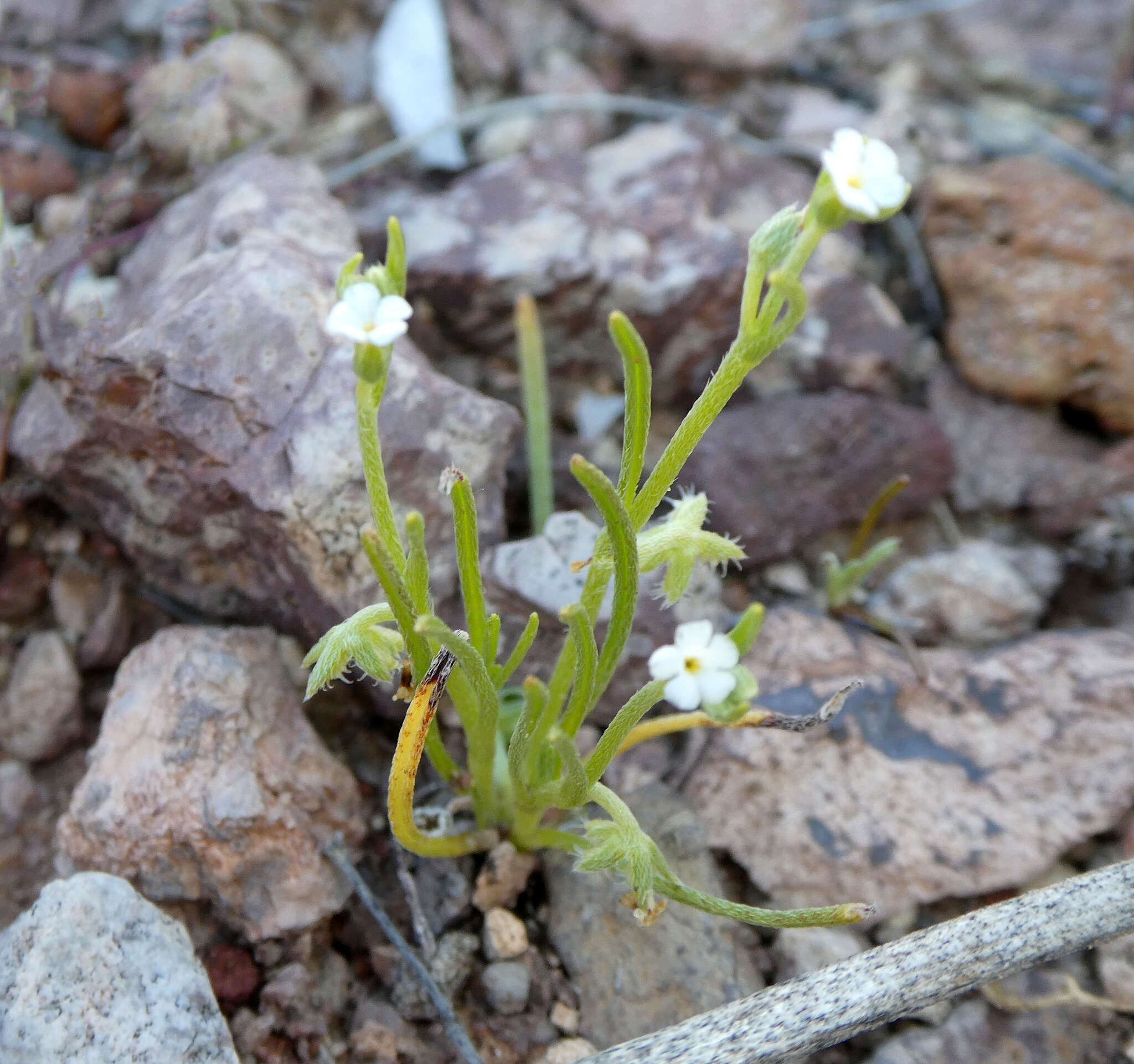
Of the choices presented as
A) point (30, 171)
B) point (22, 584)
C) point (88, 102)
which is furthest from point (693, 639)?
point (88, 102)

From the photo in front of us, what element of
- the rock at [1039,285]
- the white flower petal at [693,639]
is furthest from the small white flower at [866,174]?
the rock at [1039,285]

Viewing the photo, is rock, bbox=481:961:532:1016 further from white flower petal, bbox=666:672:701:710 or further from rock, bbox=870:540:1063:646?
rock, bbox=870:540:1063:646

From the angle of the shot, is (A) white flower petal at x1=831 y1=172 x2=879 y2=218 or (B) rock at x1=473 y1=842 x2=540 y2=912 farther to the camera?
(B) rock at x1=473 y1=842 x2=540 y2=912

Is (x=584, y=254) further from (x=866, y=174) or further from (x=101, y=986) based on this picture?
(x=101, y=986)

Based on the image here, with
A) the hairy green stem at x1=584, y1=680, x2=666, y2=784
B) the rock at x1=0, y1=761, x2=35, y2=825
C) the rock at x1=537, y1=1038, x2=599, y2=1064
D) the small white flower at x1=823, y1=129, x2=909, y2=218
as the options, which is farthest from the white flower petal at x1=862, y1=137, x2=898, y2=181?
the rock at x1=0, y1=761, x2=35, y2=825

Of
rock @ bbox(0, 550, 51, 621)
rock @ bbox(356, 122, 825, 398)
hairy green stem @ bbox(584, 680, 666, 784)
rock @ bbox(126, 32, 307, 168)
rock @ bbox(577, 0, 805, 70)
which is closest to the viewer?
hairy green stem @ bbox(584, 680, 666, 784)

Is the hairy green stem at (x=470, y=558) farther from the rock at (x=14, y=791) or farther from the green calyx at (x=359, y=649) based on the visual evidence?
the rock at (x=14, y=791)
